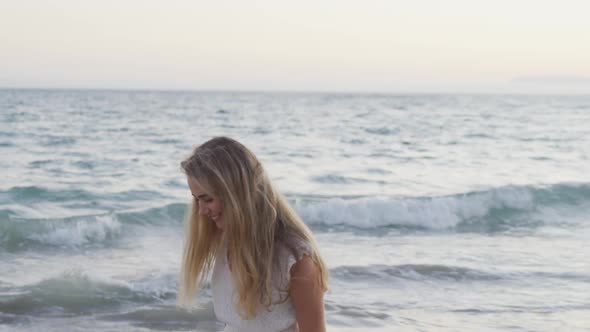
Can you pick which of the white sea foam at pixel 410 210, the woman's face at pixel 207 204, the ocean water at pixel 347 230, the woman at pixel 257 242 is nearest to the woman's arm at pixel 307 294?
the woman at pixel 257 242

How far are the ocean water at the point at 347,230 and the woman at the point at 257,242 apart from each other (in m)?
4.76

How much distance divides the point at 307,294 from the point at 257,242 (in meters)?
0.22

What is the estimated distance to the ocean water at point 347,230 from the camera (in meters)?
7.80

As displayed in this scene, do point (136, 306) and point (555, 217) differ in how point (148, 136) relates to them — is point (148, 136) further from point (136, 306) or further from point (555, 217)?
point (136, 306)

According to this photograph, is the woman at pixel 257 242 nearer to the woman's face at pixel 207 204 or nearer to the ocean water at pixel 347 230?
the woman's face at pixel 207 204

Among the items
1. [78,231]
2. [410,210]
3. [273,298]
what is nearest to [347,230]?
[410,210]

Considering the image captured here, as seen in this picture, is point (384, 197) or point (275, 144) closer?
point (384, 197)

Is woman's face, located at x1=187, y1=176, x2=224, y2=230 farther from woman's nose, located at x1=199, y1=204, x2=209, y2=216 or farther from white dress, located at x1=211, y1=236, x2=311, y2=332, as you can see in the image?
white dress, located at x1=211, y1=236, x2=311, y2=332

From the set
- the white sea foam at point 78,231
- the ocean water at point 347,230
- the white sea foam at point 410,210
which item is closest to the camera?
the ocean water at point 347,230

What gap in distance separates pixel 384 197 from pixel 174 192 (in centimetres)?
393

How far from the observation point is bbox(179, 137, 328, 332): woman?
2.48 meters

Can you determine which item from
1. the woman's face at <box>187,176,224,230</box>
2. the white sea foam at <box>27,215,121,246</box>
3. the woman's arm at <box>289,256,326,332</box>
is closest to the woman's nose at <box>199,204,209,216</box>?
the woman's face at <box>187,176,224,230</box>

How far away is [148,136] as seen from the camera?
2780 centimetres


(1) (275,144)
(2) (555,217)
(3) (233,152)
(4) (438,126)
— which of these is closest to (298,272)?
(3) (233,152)
